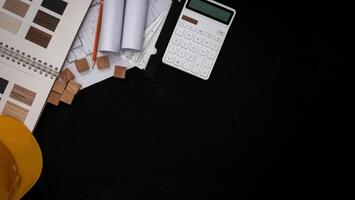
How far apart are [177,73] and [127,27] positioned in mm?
161

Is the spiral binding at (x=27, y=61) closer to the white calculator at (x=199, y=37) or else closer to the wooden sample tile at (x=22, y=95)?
the wooden sample tile at (x=22, y=95)

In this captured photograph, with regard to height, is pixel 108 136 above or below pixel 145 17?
below

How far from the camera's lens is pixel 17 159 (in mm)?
837

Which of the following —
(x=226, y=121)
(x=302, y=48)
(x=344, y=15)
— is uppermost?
(x=344, y=15)

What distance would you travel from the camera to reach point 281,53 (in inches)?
37.9

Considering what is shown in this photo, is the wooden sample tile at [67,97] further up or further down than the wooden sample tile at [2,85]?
further up

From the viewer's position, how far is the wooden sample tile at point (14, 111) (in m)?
0.91

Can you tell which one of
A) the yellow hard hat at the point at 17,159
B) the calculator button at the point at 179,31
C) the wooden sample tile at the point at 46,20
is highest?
the calculator button at the point at 179,31

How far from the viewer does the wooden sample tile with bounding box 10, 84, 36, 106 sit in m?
0.91

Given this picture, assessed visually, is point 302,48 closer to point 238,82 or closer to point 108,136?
point 238,82

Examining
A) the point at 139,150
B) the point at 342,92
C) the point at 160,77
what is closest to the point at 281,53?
the point at 342,92

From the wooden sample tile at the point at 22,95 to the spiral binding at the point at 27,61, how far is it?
5cm

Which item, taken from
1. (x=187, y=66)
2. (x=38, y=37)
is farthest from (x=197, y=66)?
(x=38, y=37)

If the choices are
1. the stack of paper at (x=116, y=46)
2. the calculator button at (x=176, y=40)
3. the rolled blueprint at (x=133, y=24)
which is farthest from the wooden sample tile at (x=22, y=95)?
the calculator button at (x=176, y=40)
